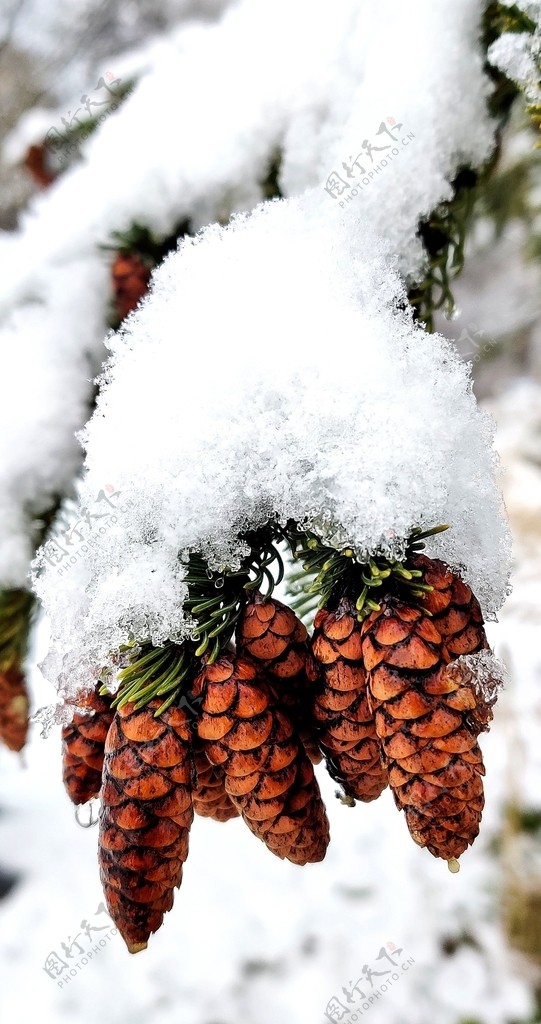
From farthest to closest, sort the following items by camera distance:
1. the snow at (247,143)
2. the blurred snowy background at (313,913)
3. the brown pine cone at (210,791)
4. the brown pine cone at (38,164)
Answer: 1. the blurred snowy background at (313,913)
2. the brown pine cone at (38,164)
3. the snow at (247,143)
4. the brown pine cone at (210,791)

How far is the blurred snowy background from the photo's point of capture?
202cm

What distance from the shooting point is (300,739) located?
0.54m

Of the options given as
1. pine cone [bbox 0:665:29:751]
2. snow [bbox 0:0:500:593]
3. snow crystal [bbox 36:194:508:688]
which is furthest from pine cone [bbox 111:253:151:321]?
pine cone [bbox 0:665:29:751]

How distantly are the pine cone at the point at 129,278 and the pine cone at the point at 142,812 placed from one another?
0.67 m

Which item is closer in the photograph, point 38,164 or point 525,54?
point 525,54

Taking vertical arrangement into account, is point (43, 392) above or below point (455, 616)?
above

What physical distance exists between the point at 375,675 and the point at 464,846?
0.14 m

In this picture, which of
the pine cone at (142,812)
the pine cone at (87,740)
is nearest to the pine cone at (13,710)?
the pine cone at (87,740)

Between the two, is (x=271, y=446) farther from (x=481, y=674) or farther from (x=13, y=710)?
(x=13, y=710)

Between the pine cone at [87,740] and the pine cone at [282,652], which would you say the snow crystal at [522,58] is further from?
the pine cone at [87,740]

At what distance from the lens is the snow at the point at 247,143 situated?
724mm

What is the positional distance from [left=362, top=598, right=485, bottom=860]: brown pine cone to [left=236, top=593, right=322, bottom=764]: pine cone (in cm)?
7

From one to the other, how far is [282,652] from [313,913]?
85.1 inches

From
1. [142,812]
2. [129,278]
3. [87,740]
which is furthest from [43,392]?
[142,812]
